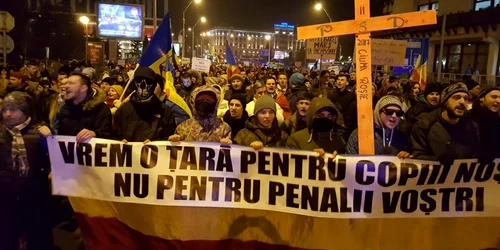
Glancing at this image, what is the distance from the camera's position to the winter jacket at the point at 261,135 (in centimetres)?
477

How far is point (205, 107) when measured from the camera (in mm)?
4672

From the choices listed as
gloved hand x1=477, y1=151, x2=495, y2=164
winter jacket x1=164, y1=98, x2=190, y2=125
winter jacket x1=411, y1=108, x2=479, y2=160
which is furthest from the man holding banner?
gloved hand x1=477, y1=151, x2=495, y2=164

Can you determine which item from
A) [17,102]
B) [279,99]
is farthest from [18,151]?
[279,99]

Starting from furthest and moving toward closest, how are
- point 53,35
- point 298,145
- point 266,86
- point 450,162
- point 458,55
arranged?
1. point 53,35
2. point 458,55
3. point 266,86
4. point 298,145
5. point 450,162

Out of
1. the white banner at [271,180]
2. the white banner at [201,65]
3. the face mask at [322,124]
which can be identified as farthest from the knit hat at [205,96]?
the white banner at [201,65]

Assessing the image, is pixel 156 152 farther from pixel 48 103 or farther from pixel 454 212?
pixel 48 103

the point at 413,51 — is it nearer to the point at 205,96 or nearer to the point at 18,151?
the point at 205,96

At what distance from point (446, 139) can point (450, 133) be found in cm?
9

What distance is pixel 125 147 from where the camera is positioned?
14.0 feet

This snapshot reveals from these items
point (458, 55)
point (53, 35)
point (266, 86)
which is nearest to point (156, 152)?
point (266, 86)

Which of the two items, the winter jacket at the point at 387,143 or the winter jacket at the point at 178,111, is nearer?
the winter jacket at the point at 387,143

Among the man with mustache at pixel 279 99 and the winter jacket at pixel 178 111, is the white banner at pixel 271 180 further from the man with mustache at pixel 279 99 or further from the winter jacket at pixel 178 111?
the man with mustache at pixel 279 99

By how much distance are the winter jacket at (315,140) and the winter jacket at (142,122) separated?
1.26 m

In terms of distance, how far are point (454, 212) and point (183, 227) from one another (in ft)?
7.67
